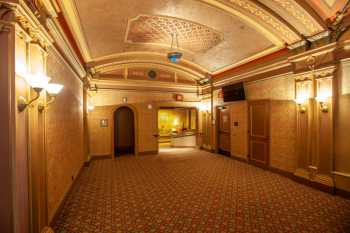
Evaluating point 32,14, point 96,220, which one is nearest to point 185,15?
point 32,14

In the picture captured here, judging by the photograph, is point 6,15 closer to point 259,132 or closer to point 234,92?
point 259,132

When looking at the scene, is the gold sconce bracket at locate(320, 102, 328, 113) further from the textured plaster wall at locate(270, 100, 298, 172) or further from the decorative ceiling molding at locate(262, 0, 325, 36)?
the decorative ceiling molding at locate(262, 0, 325, 36)

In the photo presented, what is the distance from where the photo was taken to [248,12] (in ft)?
13.0

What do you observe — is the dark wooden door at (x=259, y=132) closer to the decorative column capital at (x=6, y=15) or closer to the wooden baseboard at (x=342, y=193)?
the wooden baseboard at (x=342, y=193)

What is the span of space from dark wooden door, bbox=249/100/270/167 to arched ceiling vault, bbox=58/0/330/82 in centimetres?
165

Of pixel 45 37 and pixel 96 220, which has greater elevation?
pixel 45 37

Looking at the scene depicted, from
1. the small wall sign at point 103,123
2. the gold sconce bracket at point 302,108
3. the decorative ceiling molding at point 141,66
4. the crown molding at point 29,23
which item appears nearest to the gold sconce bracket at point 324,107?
the gold sconce bracket at point 302,108

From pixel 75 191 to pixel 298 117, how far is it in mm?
5641

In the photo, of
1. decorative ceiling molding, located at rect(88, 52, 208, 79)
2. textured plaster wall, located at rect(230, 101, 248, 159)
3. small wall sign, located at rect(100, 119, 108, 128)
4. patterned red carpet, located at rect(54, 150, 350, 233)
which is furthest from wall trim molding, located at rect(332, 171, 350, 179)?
small wall sign, located at rect(100, 119, 108, 128)

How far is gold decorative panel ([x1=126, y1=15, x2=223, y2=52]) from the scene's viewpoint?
453 centimetres

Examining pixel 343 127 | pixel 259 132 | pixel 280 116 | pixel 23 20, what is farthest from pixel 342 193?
pixel 23 20

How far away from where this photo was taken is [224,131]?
7992mm

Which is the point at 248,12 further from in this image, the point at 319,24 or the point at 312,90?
the point at 312,90

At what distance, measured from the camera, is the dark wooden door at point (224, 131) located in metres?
7.70
